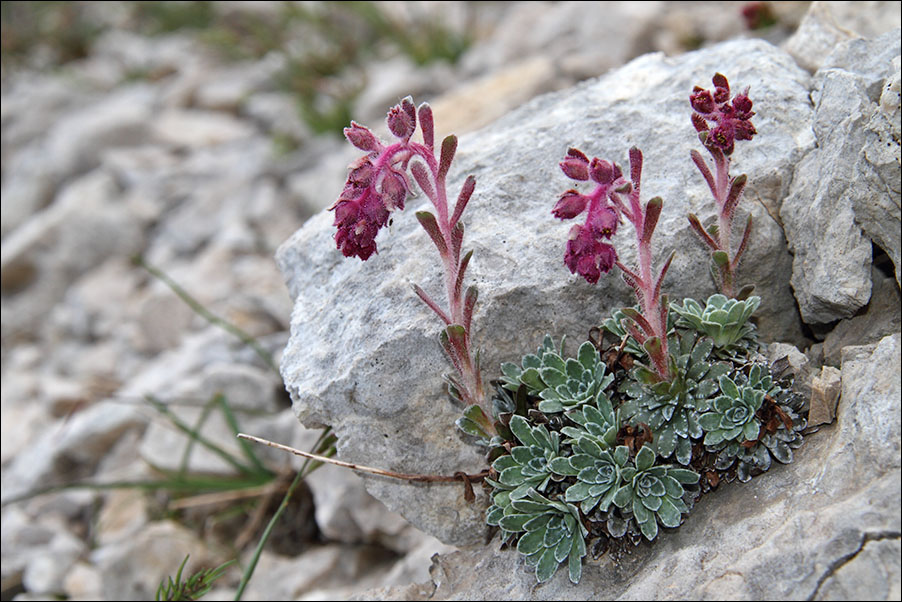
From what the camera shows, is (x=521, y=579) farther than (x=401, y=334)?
No

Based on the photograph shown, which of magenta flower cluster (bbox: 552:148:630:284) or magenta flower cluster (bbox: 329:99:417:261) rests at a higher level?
magenta flower cluster (bbox: 329:99:417:261)

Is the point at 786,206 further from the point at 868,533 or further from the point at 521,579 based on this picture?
the point at 521,579

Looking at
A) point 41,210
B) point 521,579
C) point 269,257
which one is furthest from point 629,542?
point 41,210

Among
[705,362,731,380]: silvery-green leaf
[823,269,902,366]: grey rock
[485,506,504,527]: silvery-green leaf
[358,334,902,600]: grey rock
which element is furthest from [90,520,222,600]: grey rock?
[823,269,902,366]: grey rock

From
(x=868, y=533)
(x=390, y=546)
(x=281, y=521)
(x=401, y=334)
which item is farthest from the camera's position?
(x=281, y=521)

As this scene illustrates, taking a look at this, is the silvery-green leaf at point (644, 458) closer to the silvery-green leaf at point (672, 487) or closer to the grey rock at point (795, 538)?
the silvery-green leaf at point (672, 487)

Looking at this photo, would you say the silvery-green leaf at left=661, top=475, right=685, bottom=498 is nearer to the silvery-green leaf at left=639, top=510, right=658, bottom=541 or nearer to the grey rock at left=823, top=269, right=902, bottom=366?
the silvery-green leaf at left=639, top=510, right=658, bottom=541

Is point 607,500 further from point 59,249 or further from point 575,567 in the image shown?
point 59,249
